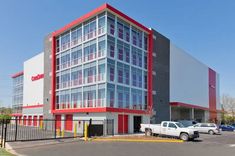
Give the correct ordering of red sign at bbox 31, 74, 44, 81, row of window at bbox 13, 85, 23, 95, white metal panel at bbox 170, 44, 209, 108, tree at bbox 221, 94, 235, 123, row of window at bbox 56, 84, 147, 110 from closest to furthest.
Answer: row of window at bbox 56, 84, 147, 110 → white metal panel at bbox 170, 44, 209, 108 → red sign at bbox 31, 74, 44, 81 → row of window at bbox 13, 85, 23, 95 → tree at bbox 221, 94, 235, 123

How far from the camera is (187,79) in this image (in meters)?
53.9

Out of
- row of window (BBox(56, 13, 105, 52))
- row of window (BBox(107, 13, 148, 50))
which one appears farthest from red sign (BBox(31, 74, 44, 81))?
row of window (BBox(107, 13, 148, 50))

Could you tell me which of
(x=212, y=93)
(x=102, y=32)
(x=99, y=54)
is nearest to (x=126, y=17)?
(x=102, y=32)

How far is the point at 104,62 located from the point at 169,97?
1707cm

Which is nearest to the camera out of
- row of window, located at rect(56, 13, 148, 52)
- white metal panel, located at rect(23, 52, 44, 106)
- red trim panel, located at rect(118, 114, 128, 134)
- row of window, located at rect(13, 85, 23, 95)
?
red trim panel, located at rect(118, 114, 128, 134)

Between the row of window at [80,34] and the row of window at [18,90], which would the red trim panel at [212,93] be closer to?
the row of window at [80,34]

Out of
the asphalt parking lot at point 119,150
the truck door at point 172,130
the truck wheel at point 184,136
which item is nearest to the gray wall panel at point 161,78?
the truck door at point 172,130

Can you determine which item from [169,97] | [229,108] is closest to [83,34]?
[169,97]

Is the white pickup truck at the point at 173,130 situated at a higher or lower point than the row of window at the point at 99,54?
lower

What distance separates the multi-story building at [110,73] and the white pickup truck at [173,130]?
220 inches

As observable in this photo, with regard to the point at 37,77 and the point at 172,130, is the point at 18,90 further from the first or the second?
the point at 172,130

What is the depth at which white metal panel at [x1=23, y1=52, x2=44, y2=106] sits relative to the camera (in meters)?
50.5

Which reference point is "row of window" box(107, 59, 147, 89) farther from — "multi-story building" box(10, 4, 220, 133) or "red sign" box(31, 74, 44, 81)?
"red sign" box(31, 74, 44, 81)

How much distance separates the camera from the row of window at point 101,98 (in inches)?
1303
